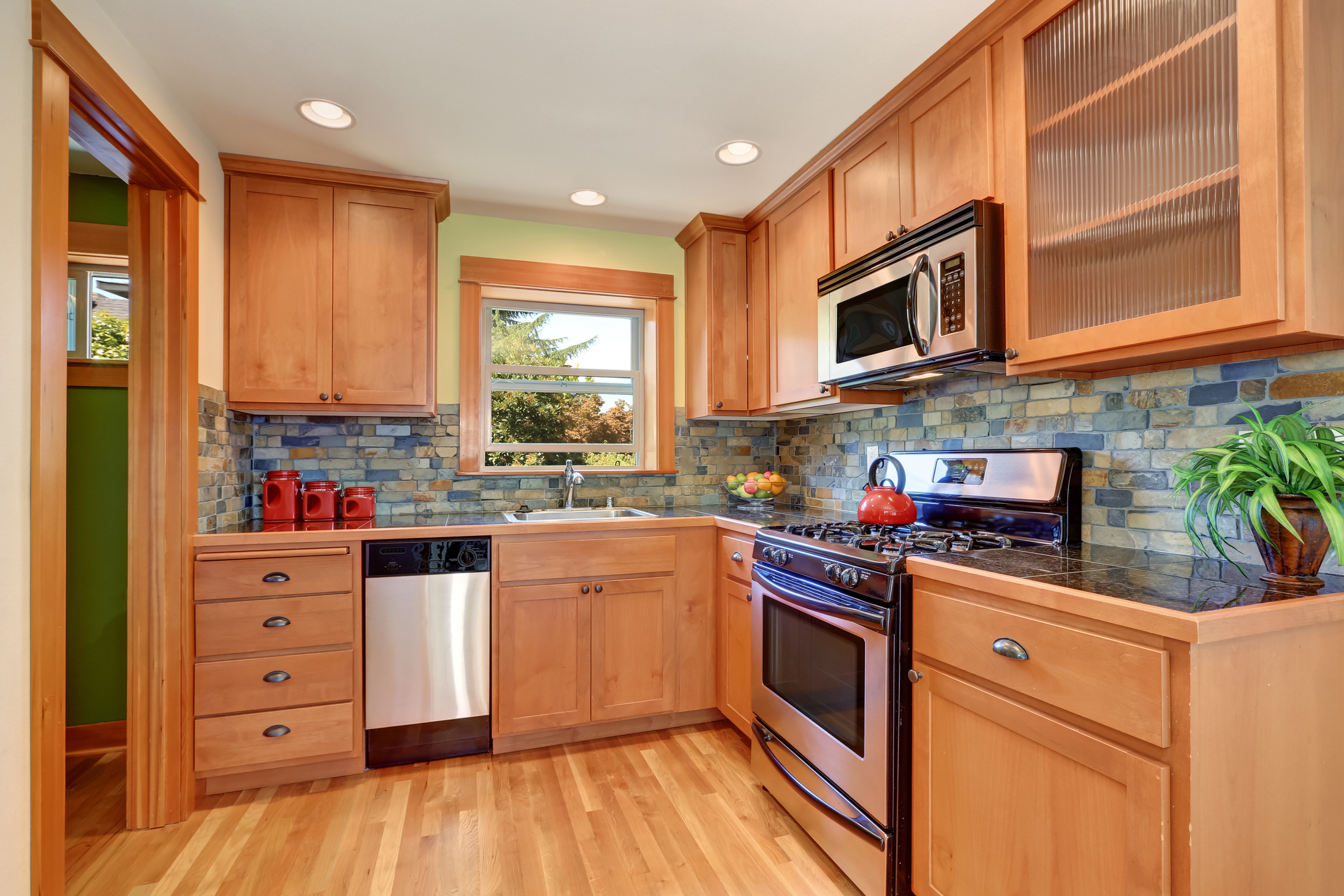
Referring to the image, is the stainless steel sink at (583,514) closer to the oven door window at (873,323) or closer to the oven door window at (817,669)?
the oven door window at (817,669)

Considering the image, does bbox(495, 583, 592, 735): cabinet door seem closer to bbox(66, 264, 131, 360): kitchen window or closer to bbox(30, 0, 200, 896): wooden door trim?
bbox(30, 0, 200, 896): wooden door trim

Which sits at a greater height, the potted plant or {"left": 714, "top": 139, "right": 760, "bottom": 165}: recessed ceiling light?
{"left": 714, "top": 139, "right": 760, "bottom": 165}: recessed ceiling light

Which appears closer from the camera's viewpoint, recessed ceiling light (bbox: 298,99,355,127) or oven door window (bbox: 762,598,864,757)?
oven door window (bbox: 762,598,864,757)

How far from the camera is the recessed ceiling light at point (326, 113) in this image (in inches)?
86.9

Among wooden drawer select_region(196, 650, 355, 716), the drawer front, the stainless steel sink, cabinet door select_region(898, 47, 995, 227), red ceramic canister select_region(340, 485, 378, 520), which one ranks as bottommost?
wooden drawer select_region(196, 650, 355, 716)

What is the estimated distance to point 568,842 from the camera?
6.58 feet

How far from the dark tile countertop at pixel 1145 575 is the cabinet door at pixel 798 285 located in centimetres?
109

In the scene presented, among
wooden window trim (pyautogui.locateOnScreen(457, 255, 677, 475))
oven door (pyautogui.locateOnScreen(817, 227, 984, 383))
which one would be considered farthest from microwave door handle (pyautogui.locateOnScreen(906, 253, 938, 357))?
wooden window trim (pyautogui.locateOnScreen(457, 255, 677, 475))

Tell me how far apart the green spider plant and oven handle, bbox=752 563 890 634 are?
69 cm

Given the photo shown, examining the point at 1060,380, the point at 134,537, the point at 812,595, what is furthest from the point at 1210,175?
the point at 134,537

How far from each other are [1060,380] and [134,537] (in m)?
2.97

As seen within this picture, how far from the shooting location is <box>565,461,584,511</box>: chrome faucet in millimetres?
3189

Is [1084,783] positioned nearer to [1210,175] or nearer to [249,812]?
[1210,175]

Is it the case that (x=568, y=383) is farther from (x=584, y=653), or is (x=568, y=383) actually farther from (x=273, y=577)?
(x=273, y=577)
